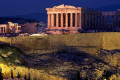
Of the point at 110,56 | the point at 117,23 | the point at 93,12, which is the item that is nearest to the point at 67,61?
the point at 110,56

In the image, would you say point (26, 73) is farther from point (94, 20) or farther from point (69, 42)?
point (94, 20)

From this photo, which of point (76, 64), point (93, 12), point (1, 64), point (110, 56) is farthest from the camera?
point (93, 12)

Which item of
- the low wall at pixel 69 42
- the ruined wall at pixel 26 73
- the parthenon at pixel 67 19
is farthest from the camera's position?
the parthenon at pixel 67 19

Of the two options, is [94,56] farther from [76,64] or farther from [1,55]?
[1,55]

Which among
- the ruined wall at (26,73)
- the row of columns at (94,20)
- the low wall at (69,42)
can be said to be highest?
the row of columns at (94,20)

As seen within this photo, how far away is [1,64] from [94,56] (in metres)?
9.48

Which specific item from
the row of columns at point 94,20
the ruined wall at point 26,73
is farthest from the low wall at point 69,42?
the row of columns at point 94,20

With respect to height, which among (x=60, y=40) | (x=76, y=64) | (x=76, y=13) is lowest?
(x=76, y=64)

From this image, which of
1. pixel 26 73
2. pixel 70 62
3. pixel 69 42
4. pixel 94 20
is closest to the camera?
pixel 26 73

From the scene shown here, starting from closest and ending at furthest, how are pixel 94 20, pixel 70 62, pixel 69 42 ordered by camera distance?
pixel 70 62 < pixel 69 42 < pixel 94 20

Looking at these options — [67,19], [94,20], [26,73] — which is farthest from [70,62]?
[94,20]

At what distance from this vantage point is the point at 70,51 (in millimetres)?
28750

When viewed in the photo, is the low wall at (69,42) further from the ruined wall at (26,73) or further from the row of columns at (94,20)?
the row of columns at (94,20)

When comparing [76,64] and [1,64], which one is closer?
[1,64]
